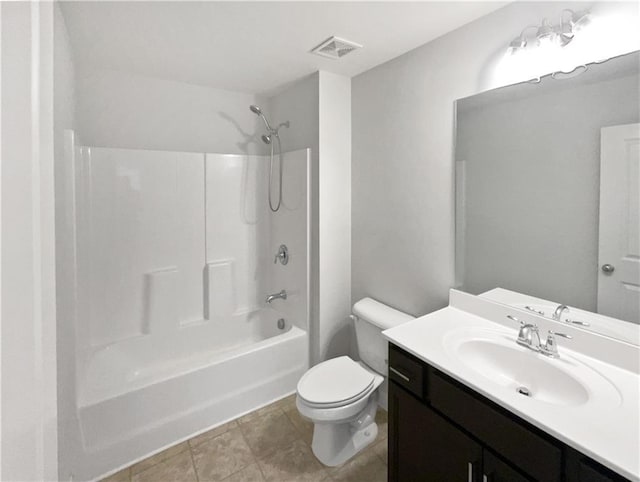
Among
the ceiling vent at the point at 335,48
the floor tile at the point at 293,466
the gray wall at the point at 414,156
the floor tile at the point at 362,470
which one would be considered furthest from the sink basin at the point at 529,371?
the ceiling vent at the point at 335,48

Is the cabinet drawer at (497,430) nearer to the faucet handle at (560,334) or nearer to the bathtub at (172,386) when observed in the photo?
the faucet handle at (560,334)

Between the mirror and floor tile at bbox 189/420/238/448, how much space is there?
1730 millimetres

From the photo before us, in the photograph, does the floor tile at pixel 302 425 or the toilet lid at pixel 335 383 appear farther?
the floor tile at pixel 302 425

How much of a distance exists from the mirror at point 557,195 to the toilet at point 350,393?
0.63 metres

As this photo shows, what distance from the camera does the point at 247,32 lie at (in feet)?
5.54

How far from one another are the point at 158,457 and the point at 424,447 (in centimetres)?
155

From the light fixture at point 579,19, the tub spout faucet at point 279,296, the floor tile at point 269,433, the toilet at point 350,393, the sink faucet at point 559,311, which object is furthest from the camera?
the tub spout faucet at point 279,296

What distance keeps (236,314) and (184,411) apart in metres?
0.92

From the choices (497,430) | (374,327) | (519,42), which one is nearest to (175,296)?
(374,327)

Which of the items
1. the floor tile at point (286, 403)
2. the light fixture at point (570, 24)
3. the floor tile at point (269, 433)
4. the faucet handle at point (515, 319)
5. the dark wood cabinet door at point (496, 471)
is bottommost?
the floor tile at point (269, 433)

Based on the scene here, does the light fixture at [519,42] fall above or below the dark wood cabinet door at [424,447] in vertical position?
above

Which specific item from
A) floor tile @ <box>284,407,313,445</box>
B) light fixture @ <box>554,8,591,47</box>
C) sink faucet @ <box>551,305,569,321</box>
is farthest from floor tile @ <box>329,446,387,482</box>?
light fixture @ <box>554,8,591,47</box>

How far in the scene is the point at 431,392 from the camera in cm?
123

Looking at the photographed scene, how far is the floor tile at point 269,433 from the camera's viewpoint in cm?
189
